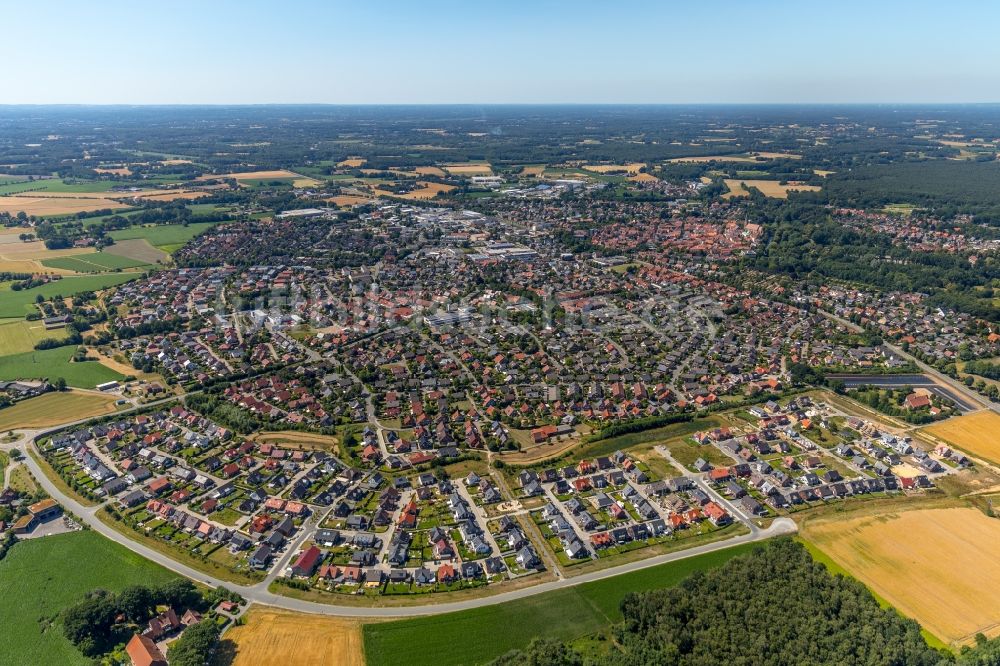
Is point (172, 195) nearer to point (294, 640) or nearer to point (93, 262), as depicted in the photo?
point (93, 262)

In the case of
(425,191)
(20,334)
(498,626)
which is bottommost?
(498,626)

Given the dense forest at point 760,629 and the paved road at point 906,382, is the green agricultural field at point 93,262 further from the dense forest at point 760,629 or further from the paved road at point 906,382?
the paved road at point 906,382

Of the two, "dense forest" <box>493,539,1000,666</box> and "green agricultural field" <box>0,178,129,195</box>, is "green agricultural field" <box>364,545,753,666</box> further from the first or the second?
"green agricultural field" <box>0,178,129,195</box>

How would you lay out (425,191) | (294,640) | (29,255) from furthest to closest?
(425,191), (29,255), (294,640)

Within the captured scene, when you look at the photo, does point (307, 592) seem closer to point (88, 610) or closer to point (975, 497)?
point (88, 610)

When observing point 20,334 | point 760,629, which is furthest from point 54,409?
point 760,629

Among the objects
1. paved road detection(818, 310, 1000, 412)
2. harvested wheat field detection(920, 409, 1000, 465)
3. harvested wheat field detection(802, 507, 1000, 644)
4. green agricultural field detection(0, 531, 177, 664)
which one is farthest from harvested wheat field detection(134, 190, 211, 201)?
harvested wheat field detection(920, 409, 1000, 465)

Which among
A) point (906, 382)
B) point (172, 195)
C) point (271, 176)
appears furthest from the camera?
point (271, 176)

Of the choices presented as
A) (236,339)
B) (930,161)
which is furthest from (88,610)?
(930,161)
